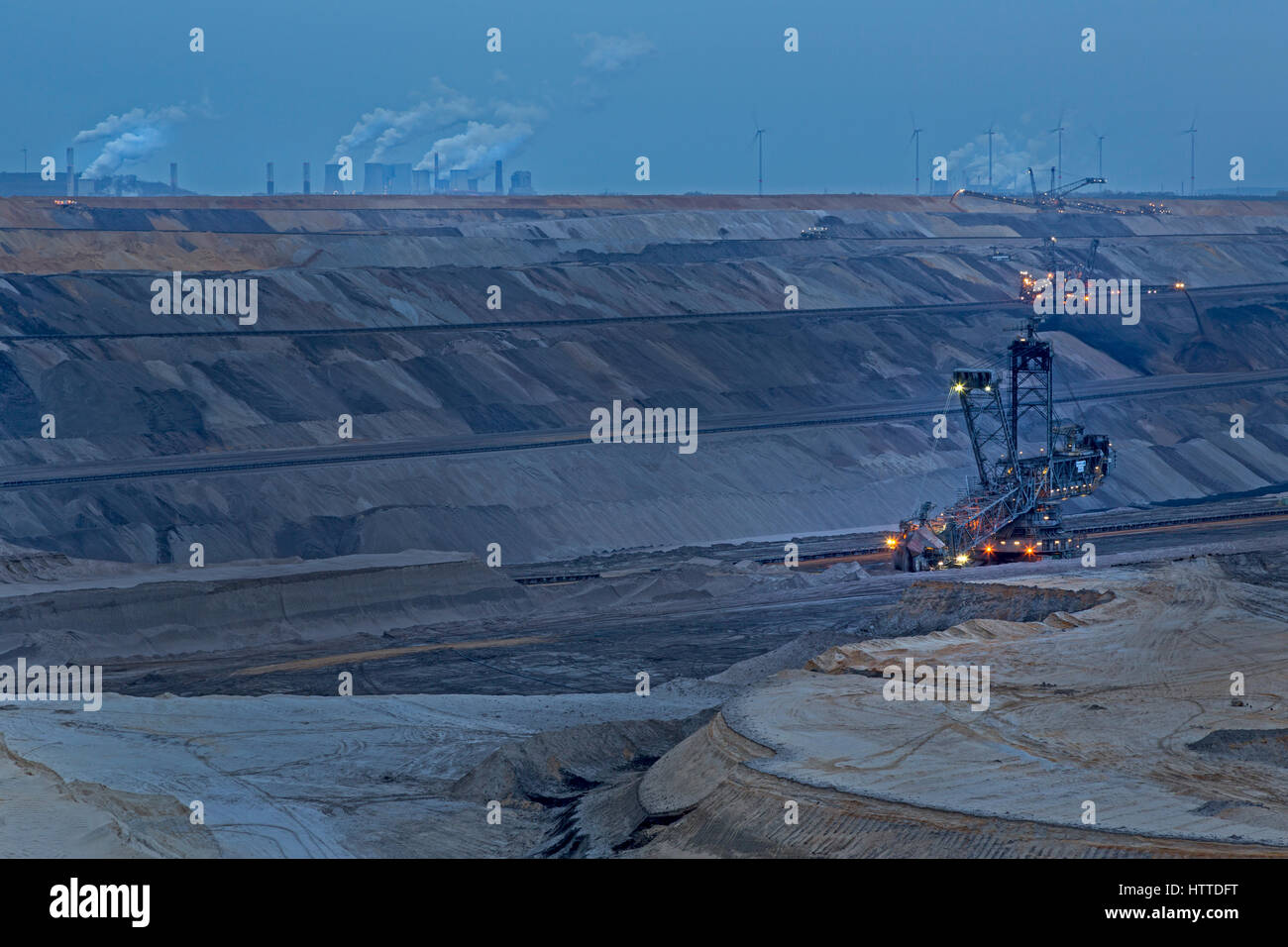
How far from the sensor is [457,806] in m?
24.5

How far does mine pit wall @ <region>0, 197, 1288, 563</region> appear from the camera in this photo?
50.7m

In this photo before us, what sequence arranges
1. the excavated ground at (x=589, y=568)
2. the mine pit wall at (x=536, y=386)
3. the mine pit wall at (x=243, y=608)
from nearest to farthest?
the excavated ground at (x=589, y=568)
the mine pit wall at (x=243, y=608)
the mine pit wall at (x=536, y=386)

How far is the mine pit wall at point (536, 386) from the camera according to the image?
5072 centimetres

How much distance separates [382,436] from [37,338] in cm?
1432

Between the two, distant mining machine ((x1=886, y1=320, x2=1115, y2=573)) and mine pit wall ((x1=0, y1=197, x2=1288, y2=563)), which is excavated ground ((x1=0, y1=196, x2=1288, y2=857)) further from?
distant mining machine ((x1=886, y1=320, x2=1115, y2=573))

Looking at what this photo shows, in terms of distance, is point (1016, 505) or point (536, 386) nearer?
point (1016, 505)

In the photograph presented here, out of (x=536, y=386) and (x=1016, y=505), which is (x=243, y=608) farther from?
(x=536, y=386)

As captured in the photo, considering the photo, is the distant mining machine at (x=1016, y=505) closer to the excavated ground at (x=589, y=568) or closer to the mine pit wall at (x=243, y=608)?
the excavated ground at (x=589, y=568)

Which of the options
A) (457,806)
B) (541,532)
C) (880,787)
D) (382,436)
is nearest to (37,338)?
(382,436)

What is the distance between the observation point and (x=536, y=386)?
6638 centimetres

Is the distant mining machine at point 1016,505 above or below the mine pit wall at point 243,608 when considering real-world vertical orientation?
above

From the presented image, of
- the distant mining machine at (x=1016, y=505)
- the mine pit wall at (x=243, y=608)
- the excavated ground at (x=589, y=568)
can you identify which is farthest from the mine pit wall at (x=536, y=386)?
the distant mining machine at (x=1016, y=505)

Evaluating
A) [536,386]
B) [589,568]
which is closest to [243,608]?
[589,568]
